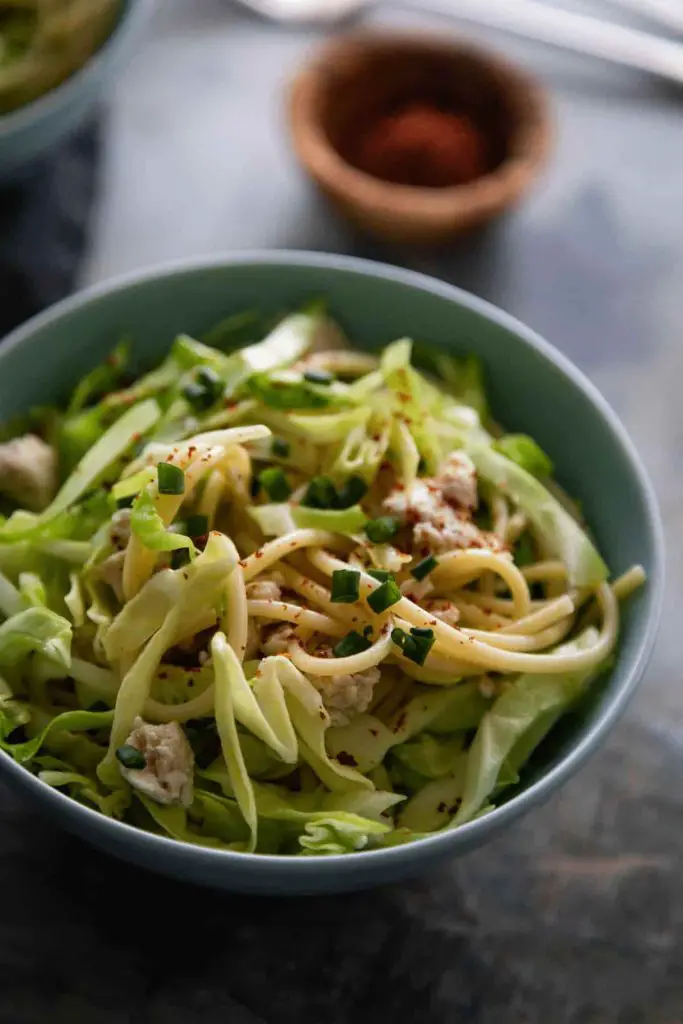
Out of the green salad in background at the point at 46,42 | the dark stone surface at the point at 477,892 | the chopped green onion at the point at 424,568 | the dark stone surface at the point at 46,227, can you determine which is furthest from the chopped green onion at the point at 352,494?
the green salad in background at the point at 46,42

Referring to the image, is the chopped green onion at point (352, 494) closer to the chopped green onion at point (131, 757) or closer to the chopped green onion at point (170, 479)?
the chopped green onion at point (170, 479)

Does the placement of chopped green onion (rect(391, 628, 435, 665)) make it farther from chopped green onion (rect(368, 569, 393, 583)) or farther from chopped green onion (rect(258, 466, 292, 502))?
chopped green onion (rect(258, 466, 292, 502))

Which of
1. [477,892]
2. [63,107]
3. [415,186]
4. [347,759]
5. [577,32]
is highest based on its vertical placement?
[63,107]

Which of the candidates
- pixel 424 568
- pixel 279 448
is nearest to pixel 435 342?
pixel 279 448

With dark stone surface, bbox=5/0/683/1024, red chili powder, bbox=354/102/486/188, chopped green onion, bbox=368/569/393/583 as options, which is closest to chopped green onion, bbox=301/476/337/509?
chopped green onion, bbox=368/569/393/583

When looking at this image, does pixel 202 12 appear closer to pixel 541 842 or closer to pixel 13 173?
pixel 13 173

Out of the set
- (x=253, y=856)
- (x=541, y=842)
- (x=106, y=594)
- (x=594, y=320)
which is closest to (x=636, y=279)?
(x=594, y=320)

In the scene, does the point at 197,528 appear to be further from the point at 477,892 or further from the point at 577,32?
the point at 577,32

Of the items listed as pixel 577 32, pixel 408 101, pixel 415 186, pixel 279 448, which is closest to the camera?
pixel 279 448
